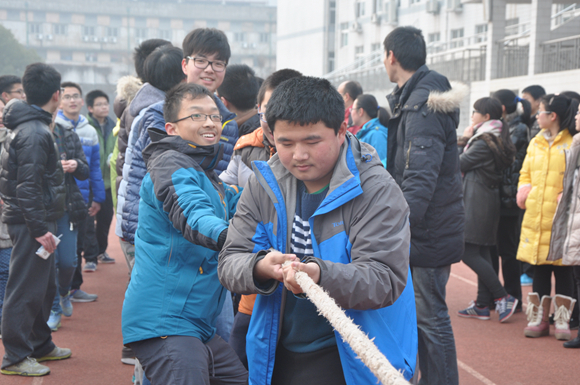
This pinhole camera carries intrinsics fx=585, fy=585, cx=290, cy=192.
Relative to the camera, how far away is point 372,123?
5.51 metres

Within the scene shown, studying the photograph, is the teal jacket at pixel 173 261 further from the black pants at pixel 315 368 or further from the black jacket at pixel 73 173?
the black jacket at pixel 73 173

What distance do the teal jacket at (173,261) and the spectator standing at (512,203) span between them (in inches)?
174

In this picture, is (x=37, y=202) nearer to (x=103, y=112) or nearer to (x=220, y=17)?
(x=103, y=112)

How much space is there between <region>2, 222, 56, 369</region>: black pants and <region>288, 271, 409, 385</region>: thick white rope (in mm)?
3189

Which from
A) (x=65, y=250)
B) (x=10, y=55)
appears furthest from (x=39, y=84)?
(x=10, y=55)

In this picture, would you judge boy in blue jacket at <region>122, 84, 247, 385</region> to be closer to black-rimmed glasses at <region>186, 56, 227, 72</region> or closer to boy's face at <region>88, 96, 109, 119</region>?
black-rimmed glasses at <region>186, 56, 227, 72</region>

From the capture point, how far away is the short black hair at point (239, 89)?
4184 millimetres

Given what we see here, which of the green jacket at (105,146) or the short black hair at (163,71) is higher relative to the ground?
the short black hair at (163,71)

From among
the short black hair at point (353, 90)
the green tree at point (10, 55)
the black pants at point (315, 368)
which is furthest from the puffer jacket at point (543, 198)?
the green tree at point (10, 55)

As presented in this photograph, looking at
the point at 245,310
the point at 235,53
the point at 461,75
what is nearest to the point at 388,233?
A: the point at 245,310

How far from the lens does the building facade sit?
69.2 m

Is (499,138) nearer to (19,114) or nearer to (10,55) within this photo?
(19,114)

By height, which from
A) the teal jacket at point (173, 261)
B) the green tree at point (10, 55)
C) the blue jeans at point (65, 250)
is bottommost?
the blue jeans at point (65, 250)

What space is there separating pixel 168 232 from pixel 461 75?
1964cm
